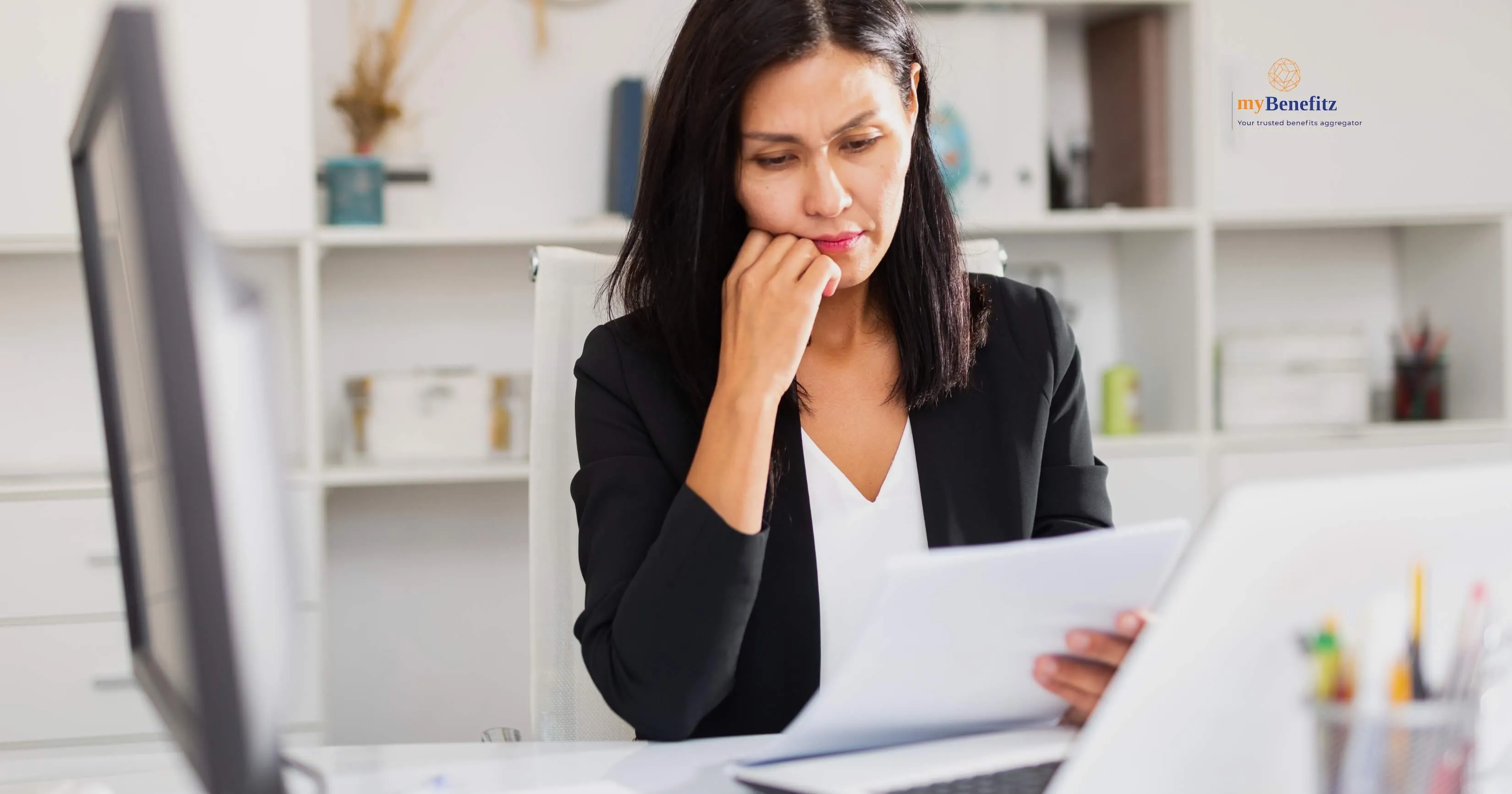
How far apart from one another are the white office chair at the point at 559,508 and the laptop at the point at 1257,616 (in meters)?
0.78

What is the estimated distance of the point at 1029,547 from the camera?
70 cm

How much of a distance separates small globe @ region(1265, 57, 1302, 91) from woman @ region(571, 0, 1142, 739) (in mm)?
1446

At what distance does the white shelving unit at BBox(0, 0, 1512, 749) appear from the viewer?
2.45 m

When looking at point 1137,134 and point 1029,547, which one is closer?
point 1029,547

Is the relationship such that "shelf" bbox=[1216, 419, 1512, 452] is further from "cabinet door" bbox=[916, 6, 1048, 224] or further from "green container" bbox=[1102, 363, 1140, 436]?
"cabinet door" bbox=[916, 6, 1048, 224]

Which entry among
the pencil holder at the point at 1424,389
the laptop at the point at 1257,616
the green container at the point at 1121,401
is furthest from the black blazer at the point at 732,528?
the pencil holder at the point at 1424,389

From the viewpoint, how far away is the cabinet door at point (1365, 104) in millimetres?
2482

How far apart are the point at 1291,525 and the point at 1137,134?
2.21 metres

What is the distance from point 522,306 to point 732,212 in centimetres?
145

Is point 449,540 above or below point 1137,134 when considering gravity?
below

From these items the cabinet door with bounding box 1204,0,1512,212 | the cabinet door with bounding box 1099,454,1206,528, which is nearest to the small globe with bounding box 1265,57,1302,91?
the cabinet door with bounding box 1204,0,1512,212

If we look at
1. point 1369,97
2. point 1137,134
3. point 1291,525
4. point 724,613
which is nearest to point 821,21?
point 724,613

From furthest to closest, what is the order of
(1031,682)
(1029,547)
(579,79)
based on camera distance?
(579,79) < (1031,682) < (1029,547)

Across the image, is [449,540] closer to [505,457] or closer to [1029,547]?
[505,457]
